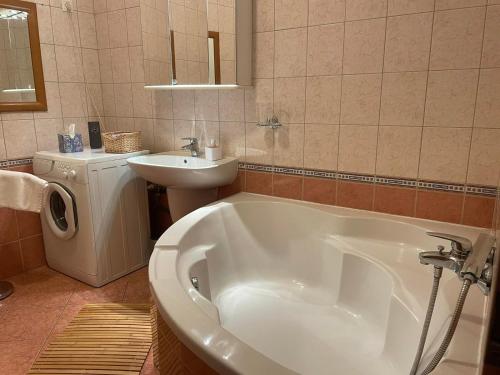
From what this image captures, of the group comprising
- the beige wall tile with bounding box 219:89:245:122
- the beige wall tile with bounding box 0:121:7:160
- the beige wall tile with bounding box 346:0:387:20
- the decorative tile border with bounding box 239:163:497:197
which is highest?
the beige wall tile with bounding box 346:0:387:20

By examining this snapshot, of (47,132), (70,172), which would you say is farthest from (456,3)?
(47,132)

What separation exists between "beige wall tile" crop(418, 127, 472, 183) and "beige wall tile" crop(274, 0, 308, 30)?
35.4 inches

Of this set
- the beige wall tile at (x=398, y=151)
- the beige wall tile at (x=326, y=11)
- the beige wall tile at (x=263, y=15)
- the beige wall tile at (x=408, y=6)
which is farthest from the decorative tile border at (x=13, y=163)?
the beige wall tile at (x=408, y=6)

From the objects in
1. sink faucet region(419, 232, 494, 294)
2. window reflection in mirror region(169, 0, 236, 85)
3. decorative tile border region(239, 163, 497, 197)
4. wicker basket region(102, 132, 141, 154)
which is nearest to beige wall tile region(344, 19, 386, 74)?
decorative tile border region(239, 163, 497, 197)

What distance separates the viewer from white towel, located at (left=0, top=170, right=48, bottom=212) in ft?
6.88

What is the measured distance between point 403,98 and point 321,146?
19.5 inches

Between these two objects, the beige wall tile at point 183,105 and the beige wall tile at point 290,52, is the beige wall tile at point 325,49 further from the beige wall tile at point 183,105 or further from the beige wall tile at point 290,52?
the beige wall tile at point 183,105

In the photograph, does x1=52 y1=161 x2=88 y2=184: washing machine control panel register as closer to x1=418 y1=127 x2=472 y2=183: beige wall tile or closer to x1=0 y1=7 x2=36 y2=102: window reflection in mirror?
x1=0 y1=7 x2=36 y2=102: window reflection in mirror

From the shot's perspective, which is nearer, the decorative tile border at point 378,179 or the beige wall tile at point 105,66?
the decorative tile border at point 378,179

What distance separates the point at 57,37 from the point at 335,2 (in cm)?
201

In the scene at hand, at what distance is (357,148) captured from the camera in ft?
6.45

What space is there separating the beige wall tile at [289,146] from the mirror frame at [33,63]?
1.73 m

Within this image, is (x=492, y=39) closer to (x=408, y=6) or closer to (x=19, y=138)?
(x=408, y=6)

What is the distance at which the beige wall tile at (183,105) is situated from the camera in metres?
2.54
